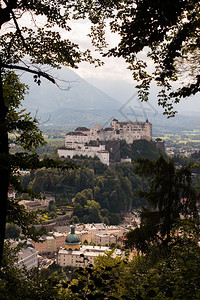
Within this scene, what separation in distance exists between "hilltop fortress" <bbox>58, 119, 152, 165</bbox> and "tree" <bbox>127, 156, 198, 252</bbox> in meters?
57.5

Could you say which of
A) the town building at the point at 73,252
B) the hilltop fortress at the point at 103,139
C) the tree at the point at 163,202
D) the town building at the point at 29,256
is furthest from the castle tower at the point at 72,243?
the tree at the point at 163,202

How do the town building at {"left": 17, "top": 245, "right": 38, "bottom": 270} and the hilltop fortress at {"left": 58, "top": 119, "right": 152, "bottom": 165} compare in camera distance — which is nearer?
the town building at {"left": 17, "top": 245, "right": 38, "bottom": 270}

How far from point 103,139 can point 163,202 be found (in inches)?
2506

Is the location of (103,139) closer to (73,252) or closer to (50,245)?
(50,245)

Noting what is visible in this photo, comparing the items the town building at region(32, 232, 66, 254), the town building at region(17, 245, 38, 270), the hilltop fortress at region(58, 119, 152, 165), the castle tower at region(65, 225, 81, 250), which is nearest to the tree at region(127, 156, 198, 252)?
the town building at region(17, 245, 38, 270)

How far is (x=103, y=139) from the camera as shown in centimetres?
7200

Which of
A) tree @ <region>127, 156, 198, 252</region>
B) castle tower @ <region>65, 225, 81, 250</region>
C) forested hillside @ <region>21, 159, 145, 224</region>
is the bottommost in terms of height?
castle tower @ <region>65, 225, 81, 250</region>

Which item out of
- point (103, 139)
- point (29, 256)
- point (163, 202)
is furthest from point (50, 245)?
point (163, 202)

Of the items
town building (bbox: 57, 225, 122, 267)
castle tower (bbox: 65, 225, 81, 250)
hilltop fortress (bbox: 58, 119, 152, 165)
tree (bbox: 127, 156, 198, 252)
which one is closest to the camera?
tree (bbox: 127, 156, 198, 252)

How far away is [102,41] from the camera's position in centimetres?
670

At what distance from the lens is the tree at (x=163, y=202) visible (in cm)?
827

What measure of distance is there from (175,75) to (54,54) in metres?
2.10

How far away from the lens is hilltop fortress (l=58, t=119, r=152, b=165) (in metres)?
67.8

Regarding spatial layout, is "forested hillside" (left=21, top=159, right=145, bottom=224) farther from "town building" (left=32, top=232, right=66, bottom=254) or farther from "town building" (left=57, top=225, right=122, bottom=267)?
"town building" (left=57, top=225, right=122, bottom=267)
